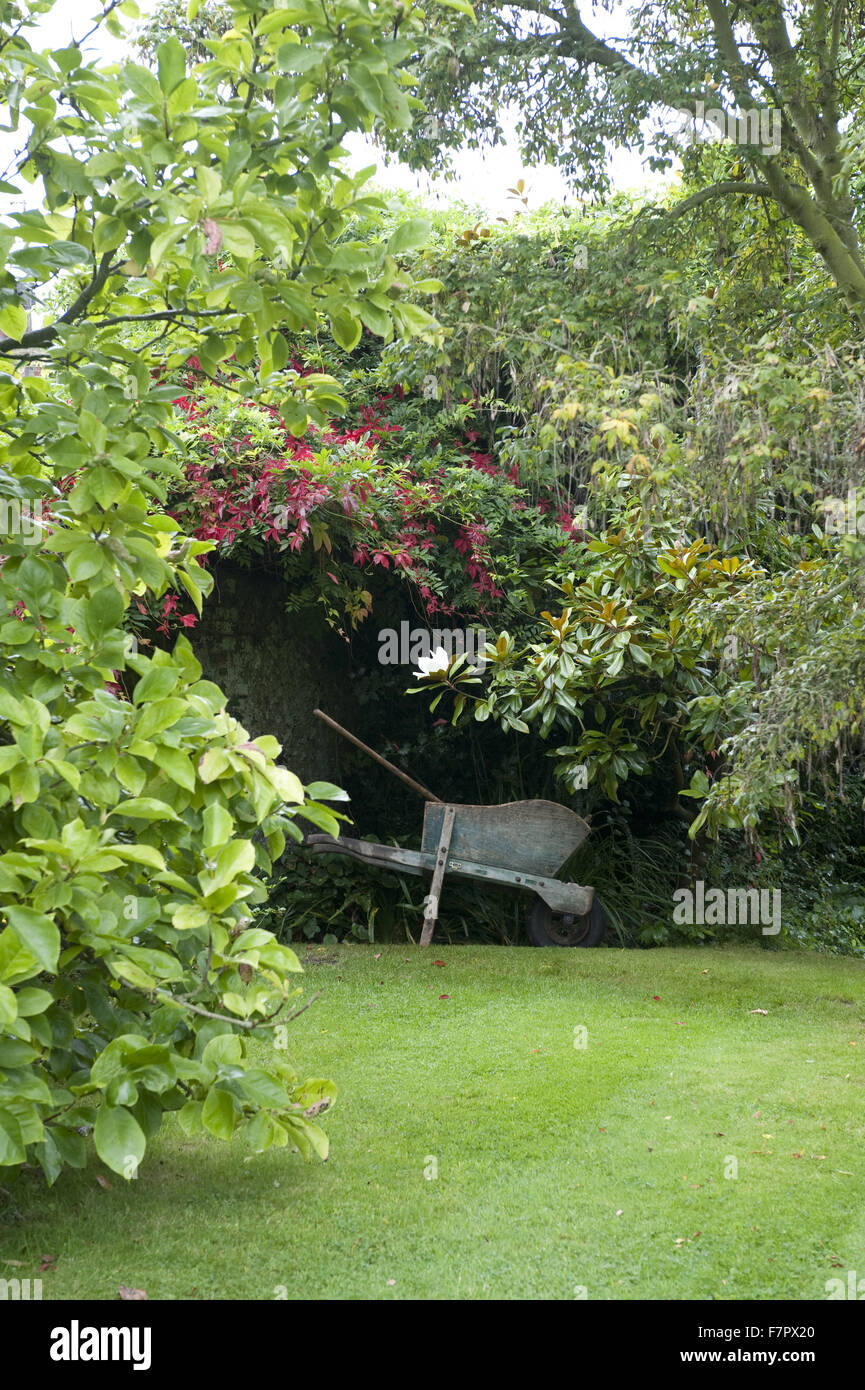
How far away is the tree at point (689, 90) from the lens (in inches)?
233

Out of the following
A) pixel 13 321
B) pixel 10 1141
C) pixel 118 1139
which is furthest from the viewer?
pixel 13 321

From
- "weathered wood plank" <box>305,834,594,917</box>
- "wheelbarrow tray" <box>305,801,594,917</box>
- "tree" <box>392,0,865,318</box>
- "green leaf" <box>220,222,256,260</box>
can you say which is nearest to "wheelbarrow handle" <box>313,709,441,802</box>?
"wheelbarrow tray" <box>305,801,594,917</box>

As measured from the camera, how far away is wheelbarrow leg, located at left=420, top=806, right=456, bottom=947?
7047mm

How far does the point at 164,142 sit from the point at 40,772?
4.99 ft

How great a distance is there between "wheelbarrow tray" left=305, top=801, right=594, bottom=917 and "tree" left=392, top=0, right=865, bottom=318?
3.35m

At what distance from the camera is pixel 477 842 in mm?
7133

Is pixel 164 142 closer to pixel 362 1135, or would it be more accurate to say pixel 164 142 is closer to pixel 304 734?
pixel 362 1135
